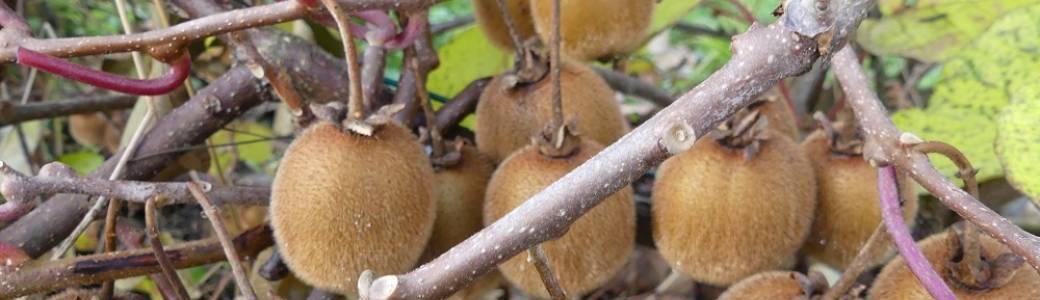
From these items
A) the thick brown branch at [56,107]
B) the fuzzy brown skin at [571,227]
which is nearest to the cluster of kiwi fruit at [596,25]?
the fuzzy brown skin at [571,227]

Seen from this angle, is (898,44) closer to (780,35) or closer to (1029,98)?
(1029,98)

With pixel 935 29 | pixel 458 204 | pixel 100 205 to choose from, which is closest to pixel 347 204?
pixel 458 204

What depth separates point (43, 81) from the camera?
5.02 ft

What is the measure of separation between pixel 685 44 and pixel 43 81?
1.31 meters

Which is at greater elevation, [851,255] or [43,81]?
[851,255]

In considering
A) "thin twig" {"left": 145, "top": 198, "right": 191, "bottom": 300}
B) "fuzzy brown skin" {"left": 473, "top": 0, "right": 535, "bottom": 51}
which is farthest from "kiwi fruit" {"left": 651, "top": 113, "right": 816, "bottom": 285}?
"thin twig" {"left": 145, "top": 198, "right": 191, "bottom": 300}

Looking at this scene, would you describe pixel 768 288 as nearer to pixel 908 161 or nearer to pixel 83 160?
pixel 908 161

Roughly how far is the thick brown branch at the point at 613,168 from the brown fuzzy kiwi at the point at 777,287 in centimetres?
19

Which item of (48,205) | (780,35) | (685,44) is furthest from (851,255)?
(685,44)

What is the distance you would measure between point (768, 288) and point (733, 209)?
2.4 inches

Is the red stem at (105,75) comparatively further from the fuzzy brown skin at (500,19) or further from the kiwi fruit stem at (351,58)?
the fuzzy brown skin at (500,19)

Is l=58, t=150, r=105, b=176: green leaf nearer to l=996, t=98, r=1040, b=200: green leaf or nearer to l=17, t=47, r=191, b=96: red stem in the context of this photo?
l=17, t=47, r=191, b=96: red stem

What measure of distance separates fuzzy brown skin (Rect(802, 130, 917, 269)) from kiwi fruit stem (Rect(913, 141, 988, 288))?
116 mm

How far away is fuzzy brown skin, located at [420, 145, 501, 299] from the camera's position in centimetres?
75
